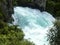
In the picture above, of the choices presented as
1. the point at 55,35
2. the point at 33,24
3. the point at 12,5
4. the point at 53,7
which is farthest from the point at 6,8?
the point at 55,35

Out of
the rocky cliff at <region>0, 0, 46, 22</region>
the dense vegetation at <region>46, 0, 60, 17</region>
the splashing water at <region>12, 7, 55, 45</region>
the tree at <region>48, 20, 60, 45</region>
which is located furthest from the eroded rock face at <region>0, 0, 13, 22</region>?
the tree at <region>48, 20, 60, 45</region>

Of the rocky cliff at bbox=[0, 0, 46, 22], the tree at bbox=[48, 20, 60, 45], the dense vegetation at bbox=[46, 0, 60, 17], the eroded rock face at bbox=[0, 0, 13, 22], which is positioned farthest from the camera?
the dense vegetation at bbox=[46, 0, 60, 17]

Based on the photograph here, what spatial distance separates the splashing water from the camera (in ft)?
63.4

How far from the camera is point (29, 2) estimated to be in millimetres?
29266

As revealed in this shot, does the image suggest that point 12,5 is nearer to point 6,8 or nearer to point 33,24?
point 6,8

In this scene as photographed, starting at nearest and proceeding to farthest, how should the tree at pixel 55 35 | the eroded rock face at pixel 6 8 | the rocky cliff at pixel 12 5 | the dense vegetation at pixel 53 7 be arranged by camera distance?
the tree at pixel 55 35
the eroded rock face at pixel 6 8
the rocky cliff at pixel 12 5
the dense vegetation at pixel 53 7

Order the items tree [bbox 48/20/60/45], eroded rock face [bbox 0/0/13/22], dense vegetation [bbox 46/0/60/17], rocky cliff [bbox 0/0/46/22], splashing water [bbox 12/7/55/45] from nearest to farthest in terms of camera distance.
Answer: tree [bbox 48/20/60/45] < splashing water [bbox 12/7/55/45] < eroded rock face [bbox 0/0/13/22] < rocky cliff [bbox 0/0/46/22] < dense vegetation [bbox 46/0/60/17]

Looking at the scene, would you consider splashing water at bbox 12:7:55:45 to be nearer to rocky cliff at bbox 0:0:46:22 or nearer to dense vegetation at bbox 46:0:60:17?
rocky cliff at bbox 0:0:46:22

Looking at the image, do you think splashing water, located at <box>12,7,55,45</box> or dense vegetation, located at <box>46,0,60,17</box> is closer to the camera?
splashing water, located at <box>12,7,55,45</box>

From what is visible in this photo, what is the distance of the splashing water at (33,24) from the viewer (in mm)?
19312

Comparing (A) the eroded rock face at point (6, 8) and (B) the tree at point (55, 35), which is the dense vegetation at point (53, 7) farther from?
(B) the tree at point (55, 35)

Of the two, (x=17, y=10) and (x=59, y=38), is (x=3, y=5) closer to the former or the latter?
(x=17, y=10)

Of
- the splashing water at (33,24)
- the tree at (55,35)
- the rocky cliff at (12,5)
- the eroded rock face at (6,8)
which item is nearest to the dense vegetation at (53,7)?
the rocky cliff at (12,5)

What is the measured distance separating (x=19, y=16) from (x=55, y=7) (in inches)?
331
